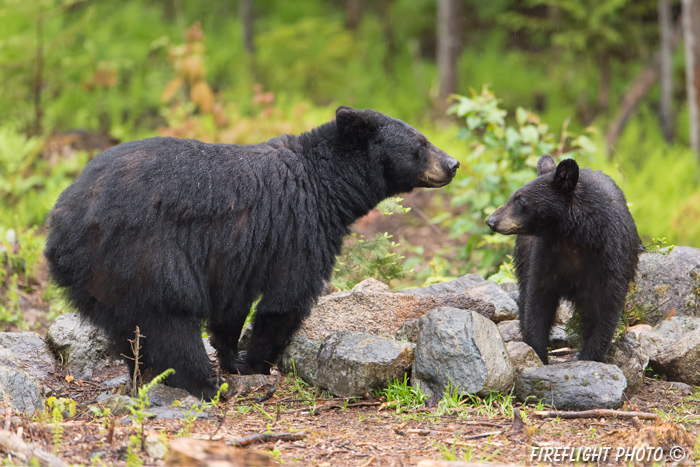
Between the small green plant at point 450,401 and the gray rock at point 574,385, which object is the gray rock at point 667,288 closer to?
the gray rock at point 574,385

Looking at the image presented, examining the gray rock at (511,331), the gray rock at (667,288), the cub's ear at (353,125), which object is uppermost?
the cub's ear at (353,125)

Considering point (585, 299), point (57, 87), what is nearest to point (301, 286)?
point (585, 299)

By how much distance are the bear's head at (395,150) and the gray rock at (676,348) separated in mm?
1946

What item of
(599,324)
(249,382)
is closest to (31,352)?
(249,382)

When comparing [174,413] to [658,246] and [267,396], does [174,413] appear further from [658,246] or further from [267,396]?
[658,246]

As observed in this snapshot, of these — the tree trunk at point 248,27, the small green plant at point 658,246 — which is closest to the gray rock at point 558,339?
the small green plant at point 658,246

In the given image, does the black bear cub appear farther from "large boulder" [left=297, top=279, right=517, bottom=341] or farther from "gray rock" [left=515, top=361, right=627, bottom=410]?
"large boulder" [left=297, top=279, right=517, bottom=341]

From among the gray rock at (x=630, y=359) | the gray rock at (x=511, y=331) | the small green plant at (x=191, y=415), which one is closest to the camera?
the small green plant at (x=191, y=415)

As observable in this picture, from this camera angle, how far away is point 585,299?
4.91 m

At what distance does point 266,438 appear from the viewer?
3.73 meters

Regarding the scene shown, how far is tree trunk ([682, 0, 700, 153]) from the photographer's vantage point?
1171cm

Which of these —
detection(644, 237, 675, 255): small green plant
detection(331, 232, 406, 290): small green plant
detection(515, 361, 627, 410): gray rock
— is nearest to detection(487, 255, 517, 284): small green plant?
detection(331, 232, 406, 290): small green plant

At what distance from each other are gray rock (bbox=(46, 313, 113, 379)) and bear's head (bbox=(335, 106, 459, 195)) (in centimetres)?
237

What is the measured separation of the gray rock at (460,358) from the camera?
445cm
